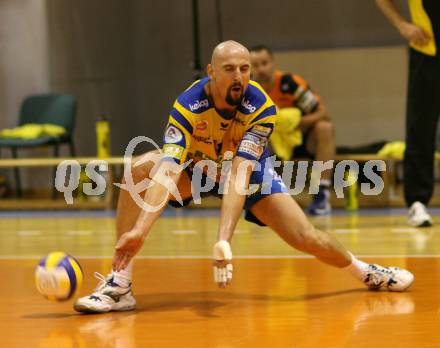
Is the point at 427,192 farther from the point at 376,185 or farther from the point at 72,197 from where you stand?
the point at 72,197

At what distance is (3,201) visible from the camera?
11133 mm

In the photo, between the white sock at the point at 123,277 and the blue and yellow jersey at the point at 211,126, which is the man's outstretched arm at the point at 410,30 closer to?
the blue and yellow jersey at the point at 211,126

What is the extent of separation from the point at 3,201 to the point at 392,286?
725cm

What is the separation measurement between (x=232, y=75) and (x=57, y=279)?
47.3 inches

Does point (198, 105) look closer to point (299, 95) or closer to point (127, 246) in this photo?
point (127, 246)

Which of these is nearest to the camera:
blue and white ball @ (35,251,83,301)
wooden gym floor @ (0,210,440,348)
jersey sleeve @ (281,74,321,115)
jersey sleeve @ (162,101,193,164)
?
wooden gym floor @ (0,210,440,348)

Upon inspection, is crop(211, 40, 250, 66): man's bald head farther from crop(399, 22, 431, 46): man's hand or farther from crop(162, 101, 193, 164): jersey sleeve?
crop(399, 22, 431, 46): man's hand

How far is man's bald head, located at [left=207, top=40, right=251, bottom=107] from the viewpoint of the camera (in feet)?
14.1

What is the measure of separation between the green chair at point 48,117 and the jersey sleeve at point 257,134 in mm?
6311

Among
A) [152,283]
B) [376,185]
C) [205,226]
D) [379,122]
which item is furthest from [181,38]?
[152,283]

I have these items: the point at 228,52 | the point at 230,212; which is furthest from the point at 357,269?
the point at 228,52

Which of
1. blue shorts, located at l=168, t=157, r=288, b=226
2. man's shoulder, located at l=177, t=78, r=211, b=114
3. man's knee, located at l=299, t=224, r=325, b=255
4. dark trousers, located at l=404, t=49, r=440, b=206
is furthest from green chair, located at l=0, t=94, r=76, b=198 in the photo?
Result: man's knee, located at l=299, t=224, r=325, b=255

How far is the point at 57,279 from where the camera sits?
414cm

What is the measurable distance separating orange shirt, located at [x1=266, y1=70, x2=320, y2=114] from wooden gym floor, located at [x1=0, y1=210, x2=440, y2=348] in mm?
1658
